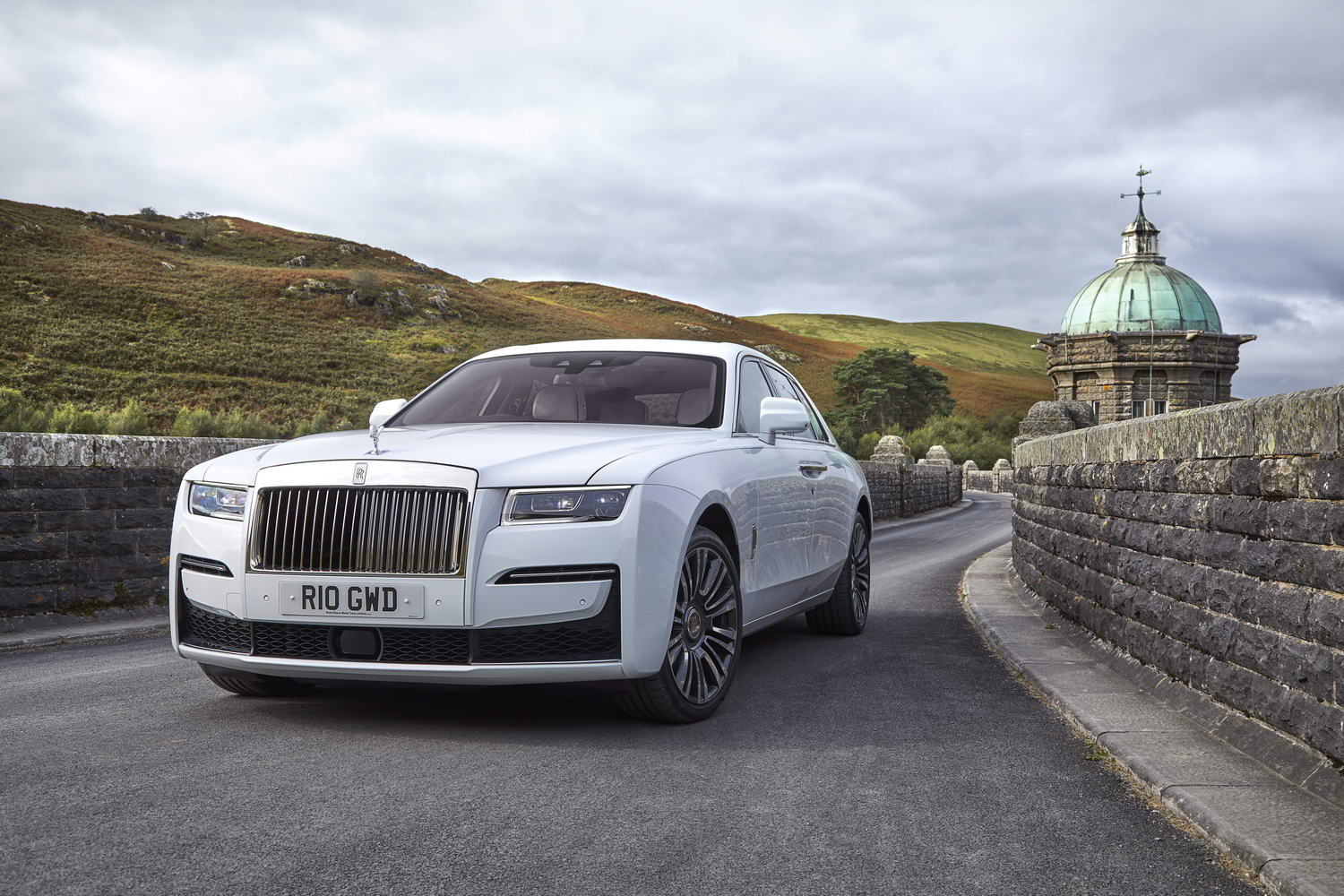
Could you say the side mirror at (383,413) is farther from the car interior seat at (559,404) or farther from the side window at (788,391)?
the side window at (788,391)

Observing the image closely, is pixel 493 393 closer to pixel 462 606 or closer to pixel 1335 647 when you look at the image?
pixel 462 606

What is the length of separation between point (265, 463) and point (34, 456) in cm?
383

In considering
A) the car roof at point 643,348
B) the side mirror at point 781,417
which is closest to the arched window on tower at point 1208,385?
the car roof at point 643,348

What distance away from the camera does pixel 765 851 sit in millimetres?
3234

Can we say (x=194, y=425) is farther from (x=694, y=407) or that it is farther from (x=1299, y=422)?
(x=1299, y=422)

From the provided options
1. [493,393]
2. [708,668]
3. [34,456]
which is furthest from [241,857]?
[34,456]

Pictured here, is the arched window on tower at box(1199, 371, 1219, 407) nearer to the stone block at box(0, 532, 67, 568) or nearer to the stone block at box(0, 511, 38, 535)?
the stone block at box(0, 532, 67, 568)

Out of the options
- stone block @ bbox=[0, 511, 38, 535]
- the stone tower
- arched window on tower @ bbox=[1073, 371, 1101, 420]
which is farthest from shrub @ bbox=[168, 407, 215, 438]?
arched window on tower @ bbox=[1073, 371, 1101, 420]

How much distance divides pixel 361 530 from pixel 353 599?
26 centimetres

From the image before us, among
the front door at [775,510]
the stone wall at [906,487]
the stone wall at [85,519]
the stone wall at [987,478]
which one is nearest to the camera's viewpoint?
the front door at [775,510]

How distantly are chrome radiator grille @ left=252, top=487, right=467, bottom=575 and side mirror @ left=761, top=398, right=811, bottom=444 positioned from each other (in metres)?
1.99

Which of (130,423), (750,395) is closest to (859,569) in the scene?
(750,395)

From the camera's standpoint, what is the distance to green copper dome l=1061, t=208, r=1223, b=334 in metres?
61.8

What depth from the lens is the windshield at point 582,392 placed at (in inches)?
229
